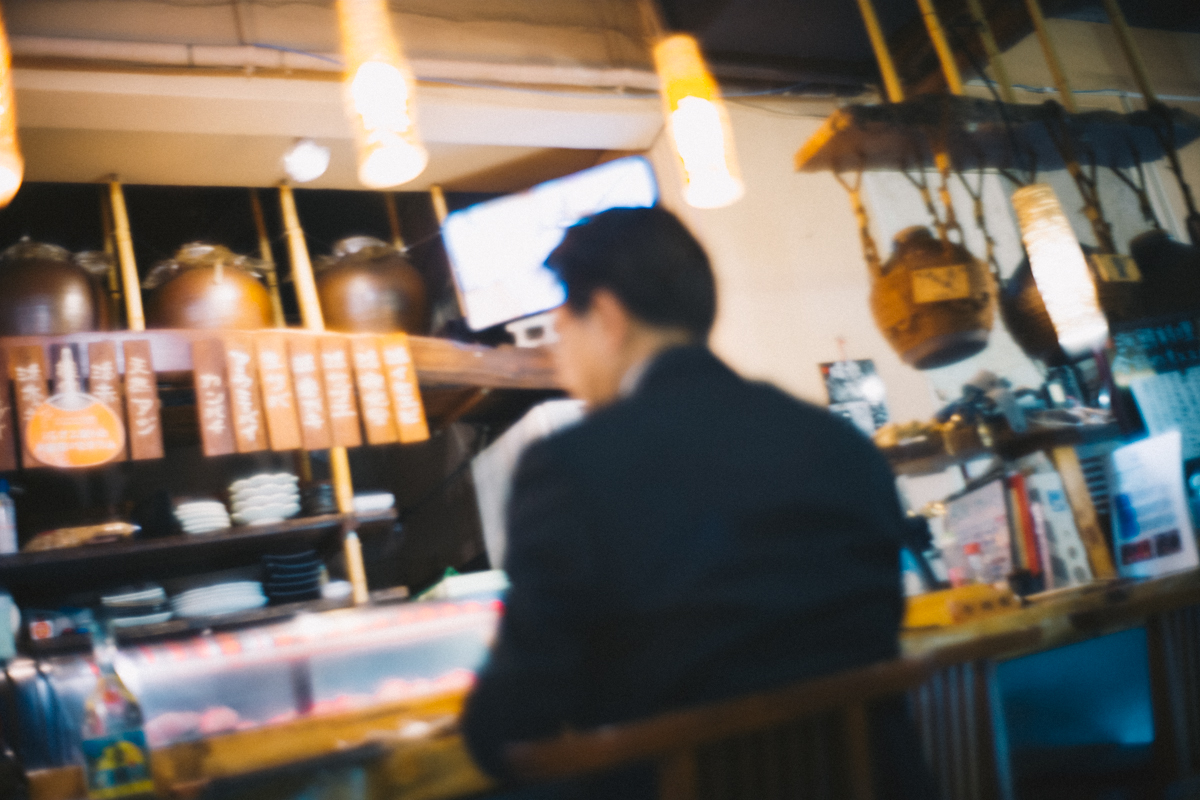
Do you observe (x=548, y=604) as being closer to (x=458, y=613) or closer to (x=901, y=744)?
(x=901, y=744)

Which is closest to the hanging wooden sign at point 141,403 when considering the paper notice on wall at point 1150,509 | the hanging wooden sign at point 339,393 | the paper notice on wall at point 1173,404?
the hanging wooden sign at point 339,393

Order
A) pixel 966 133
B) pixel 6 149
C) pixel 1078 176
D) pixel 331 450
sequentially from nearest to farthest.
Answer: pixel 6 149 → pixel 966 133 → pixel 1078 176 → pixel 331 450

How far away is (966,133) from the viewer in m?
3.52

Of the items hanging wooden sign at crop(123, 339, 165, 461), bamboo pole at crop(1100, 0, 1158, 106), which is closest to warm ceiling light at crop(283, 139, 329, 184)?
hanging wooden sign at crop(123, 339, 165, 461)

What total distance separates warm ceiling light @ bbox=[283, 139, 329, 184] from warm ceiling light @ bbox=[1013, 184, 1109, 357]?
3347 mm

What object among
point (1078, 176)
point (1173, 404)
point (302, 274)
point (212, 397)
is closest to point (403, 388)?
point (212, 397)

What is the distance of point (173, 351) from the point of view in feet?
12.6

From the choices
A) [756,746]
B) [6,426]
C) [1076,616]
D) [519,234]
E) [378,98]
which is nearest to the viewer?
[756,746]

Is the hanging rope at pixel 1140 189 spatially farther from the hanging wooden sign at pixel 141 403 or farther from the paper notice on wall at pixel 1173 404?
the hanging wooden sign at pixel 141 403

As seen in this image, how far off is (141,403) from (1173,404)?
16.0ft

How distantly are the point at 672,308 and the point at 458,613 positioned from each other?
7.35 feet

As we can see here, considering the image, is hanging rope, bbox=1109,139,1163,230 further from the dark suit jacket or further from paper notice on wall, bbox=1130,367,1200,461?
the dark suit jacket

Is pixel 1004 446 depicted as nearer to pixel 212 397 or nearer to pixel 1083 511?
pixel 1083 511

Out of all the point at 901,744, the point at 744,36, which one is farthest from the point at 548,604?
the point at 744,36
